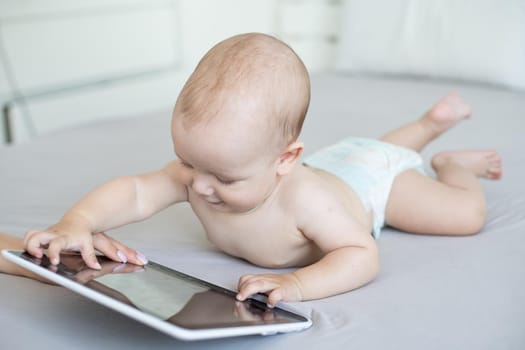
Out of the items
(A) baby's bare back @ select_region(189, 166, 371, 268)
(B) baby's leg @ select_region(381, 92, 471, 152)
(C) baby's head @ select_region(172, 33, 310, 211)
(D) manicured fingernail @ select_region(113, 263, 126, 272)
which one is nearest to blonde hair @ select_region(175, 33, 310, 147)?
(C) baby's head @ select_region(172, 33, 310, 211)

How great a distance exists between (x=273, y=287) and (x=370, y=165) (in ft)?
1.48

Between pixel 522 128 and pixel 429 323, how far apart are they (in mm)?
1032

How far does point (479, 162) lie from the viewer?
144cm

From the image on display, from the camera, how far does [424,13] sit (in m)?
2.31

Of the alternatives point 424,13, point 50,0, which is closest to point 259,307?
point 424,13

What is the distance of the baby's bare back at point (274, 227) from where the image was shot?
105cm

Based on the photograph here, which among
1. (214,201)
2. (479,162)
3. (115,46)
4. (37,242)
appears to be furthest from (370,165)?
(115,46)

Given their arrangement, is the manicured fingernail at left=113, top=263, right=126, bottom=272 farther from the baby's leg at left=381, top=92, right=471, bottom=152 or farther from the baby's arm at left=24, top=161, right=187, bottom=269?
the baby's leg at left=381, top=92, right=471, bottom=152

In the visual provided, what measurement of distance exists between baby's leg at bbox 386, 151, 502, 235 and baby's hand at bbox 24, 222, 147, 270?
1.64ft

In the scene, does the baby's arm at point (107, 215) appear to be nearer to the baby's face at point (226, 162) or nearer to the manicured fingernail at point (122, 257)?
the manicured fingernail at point (122, 257)

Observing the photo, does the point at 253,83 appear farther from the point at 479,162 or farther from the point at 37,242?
the point at 479,162

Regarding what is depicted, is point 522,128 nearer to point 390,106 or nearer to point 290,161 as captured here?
point 390,106

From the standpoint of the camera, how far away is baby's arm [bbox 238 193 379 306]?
3.05 ft

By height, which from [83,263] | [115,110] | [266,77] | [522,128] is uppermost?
[266,77]
